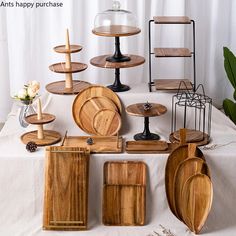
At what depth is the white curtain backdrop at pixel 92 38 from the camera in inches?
107

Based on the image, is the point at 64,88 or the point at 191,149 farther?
the point at 64,88

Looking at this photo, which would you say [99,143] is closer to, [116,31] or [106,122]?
[106,122]

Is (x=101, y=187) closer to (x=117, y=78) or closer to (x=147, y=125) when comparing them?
(x=147, y=125)

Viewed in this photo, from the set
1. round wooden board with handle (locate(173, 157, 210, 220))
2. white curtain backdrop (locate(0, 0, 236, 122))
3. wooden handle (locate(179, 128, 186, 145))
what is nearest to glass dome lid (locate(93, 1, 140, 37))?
white curtain backdrop (locate(0, 0, 236, 122))

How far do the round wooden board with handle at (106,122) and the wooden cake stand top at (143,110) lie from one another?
0.09 meters

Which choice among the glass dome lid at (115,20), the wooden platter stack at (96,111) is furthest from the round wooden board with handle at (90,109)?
the glass dome lid at (115,20)

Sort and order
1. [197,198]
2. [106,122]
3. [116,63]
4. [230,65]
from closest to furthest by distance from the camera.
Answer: [197,198], [106,122], [116,63], [230,65]

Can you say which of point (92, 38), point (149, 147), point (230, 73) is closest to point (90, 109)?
point (149, 147)

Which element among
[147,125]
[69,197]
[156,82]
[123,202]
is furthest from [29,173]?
[156,82]

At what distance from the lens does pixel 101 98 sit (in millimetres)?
2352

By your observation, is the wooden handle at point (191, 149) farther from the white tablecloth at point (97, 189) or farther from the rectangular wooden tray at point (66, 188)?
the rectangular wooden tray at point (66, 188)

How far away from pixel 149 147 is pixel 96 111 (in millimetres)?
317

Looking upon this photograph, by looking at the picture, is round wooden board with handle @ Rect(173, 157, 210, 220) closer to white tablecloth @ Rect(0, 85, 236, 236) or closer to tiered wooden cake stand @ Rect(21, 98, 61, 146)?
white tablecloth @ Rect(0, 85, 236, 236)

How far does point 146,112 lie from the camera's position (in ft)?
7.20
